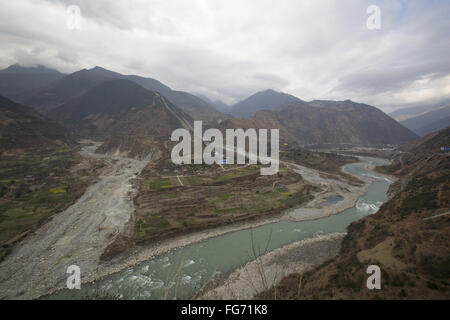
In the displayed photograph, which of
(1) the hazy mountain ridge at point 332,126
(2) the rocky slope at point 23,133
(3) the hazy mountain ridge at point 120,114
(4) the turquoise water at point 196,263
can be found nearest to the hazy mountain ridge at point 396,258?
(4) the turquoise water at point 196,263

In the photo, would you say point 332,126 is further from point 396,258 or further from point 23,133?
point 23,133

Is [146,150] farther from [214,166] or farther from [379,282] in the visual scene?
[379,282]

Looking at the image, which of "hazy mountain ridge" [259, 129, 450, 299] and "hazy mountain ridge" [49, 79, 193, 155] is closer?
"hazy mountain ridge" [259, 129, 450, 299]

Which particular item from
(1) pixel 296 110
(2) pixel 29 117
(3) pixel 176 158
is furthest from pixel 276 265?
(1) pixel 296 110

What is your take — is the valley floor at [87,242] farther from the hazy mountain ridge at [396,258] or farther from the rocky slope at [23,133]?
the rocky slope at [23,133]

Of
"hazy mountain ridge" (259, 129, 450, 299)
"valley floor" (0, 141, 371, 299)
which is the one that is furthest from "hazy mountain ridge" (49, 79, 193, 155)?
"hazy mountain ridge" (259, 129, 450, 299)

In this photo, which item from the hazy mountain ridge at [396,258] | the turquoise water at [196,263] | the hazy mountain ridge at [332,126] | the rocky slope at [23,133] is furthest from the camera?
the hazy mountain ridge at [332,126]

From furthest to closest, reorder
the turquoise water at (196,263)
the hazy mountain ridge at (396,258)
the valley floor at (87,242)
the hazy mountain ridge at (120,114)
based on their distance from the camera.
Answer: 1. the hazy mountain ridge at (120,114)
2. the valley floor at (87,242)
3. the turquoise water at (196,263)
4. the hazy mountain ridge at (396,258)

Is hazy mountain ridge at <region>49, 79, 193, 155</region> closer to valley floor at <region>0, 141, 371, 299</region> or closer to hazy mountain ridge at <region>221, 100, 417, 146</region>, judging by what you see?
hazy mountain ridge at <region>221, 100, 417, 146</region>
